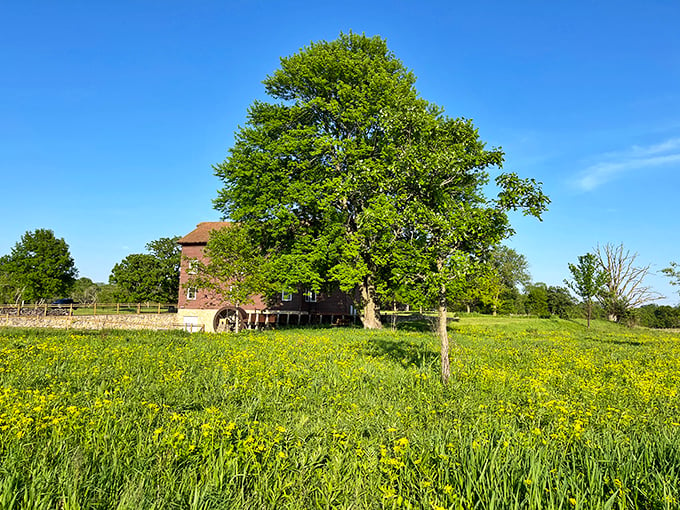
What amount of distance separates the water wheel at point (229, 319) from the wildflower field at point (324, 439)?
56.3 feet

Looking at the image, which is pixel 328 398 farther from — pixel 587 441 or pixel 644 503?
pixel 644 503

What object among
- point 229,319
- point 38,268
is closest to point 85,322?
point 229,319

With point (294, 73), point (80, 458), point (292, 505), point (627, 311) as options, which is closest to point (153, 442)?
point (80, 458)

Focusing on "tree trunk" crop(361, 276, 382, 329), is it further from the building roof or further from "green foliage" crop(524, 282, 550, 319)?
"green foliage" crop(524, 282, 550, 319)

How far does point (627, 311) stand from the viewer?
172ft

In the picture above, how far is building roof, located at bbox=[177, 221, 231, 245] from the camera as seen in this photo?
1702 inches

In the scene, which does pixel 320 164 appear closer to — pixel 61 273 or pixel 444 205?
pixel 444 205

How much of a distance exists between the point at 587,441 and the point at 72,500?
5576mm

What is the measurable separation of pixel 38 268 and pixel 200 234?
26.9 metres

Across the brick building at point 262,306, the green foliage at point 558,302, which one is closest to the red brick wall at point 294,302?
the brick building at point 262,306

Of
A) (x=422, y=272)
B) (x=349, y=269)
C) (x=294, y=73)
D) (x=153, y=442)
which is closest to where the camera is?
(x=153, y=442)

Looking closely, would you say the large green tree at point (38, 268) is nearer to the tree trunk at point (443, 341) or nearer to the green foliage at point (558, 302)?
the tree trunk at point (443, 341)

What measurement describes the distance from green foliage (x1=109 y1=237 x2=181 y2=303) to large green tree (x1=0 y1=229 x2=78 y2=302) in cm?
624

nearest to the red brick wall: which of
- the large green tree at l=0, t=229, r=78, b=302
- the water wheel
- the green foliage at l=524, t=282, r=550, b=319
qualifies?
the water wheel
